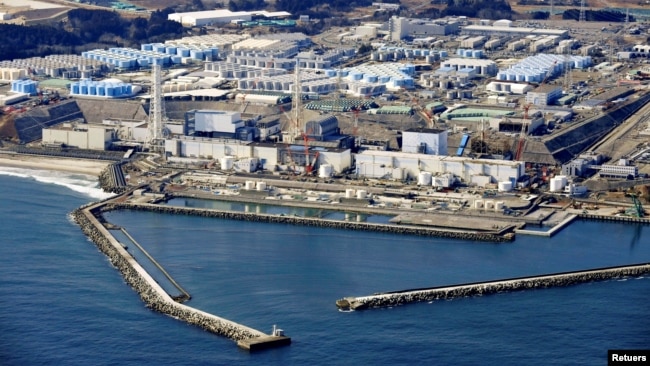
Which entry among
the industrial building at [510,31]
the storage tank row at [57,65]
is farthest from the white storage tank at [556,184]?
the industrial building at [510,31]

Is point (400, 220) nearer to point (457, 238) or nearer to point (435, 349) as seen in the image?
point (457, 238)

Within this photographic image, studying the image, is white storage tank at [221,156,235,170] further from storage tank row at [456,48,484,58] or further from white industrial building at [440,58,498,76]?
storage tank row at [456,48,484,58]

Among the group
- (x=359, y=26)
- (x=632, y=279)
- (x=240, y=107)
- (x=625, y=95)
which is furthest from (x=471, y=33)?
(x=632, y=279)

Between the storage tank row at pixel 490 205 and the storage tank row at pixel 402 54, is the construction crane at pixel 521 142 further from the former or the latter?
the storage tank row at pixel 402 54

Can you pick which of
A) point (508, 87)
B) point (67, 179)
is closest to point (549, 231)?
point (67, 179)

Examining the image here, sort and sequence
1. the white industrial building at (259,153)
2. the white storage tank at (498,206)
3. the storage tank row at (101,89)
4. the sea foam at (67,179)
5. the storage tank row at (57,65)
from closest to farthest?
the white storage tank at (498,206)
the sea foam at (67,179)
the white industrial building at (259,153)
the storage tank row at (101,89)
the storage tank row at (57,65)

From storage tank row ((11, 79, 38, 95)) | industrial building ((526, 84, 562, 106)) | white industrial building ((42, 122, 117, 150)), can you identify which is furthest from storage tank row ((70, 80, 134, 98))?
industrial building ((526, 84, 562, 106))

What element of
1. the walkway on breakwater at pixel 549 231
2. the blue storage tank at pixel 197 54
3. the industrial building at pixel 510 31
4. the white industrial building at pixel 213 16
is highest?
the white industrial building at pixel 213 16
